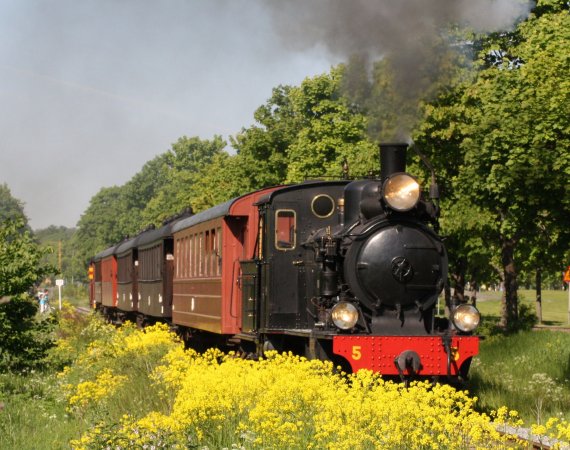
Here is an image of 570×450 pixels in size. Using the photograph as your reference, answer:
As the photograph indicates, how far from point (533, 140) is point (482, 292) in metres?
88.3

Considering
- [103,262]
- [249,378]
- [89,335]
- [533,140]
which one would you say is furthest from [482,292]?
[249,378]

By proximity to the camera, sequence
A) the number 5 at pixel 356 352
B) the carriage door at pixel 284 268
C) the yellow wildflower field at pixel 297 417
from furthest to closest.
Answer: the carriage door at pixel 284 268 → the number 5 at pixel 356 352 → the yellow wildflower field at pixel 297 417

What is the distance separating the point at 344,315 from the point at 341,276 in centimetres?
86

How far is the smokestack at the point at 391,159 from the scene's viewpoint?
40.4 ft

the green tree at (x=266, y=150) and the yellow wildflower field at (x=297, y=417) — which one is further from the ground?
the green tree at (x=266, y=150)

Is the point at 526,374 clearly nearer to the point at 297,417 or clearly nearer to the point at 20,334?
the point at 20,334

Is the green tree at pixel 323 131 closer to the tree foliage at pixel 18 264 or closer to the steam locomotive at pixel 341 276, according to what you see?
the tree foliage at pixel 18 264

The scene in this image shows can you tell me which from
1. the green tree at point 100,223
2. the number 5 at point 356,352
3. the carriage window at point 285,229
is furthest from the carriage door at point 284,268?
the green tree at point 100,223

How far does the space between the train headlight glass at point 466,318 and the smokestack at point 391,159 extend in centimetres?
197

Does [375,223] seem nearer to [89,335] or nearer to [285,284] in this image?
[285,284]

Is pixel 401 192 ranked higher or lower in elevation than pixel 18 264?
higher

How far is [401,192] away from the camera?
12.3 meters

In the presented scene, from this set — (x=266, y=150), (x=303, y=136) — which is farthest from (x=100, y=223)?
(x=303, y=136)

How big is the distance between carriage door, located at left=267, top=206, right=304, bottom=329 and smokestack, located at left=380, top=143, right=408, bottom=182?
1.89m
